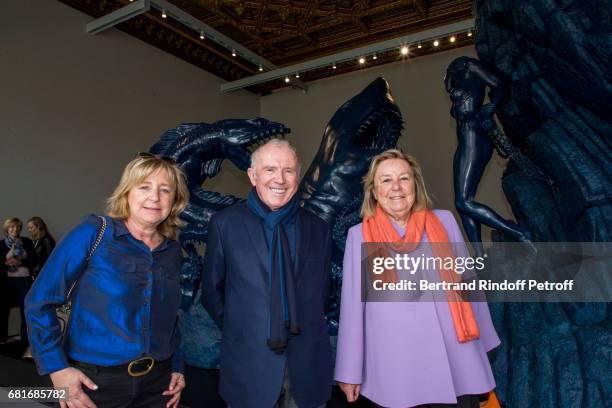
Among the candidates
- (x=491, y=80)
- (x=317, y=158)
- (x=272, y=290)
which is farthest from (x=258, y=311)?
(x=491, y=80)

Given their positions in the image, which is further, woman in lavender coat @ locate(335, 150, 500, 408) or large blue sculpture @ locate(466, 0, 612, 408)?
large blue sculpture @ locate(466, 0, 612, 408)

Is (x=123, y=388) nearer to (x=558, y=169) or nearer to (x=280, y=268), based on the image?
(x=280, y=268)

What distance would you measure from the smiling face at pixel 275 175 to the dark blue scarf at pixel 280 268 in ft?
0.08

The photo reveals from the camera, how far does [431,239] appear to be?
4.28 feet

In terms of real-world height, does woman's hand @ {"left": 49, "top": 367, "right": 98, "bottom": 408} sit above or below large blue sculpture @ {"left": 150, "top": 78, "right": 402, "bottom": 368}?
below

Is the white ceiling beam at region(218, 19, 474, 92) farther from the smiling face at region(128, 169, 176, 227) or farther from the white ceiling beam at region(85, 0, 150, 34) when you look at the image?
the smiling face at region(128, 169, 176, 227)

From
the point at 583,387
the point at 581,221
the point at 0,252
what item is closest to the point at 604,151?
the point at 581,221

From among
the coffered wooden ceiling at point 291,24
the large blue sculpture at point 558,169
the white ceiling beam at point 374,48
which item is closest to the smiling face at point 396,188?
the large blue sculpture at point 558,169

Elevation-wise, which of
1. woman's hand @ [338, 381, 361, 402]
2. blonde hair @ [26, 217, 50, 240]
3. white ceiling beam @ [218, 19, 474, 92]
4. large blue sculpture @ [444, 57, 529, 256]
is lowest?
woman's hand @ [338, 381, 361, 402]

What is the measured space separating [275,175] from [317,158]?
1.88m

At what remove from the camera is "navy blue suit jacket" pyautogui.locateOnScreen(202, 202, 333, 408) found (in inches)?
47.1

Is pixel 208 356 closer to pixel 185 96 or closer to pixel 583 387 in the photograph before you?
pixel 583 387

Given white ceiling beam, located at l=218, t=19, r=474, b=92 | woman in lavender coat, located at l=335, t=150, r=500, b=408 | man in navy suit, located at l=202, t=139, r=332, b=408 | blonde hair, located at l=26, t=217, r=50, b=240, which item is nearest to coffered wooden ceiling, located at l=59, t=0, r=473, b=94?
white ceiling beam, located at l=218, t=19, r=474, b=92

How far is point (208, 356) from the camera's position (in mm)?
2617
